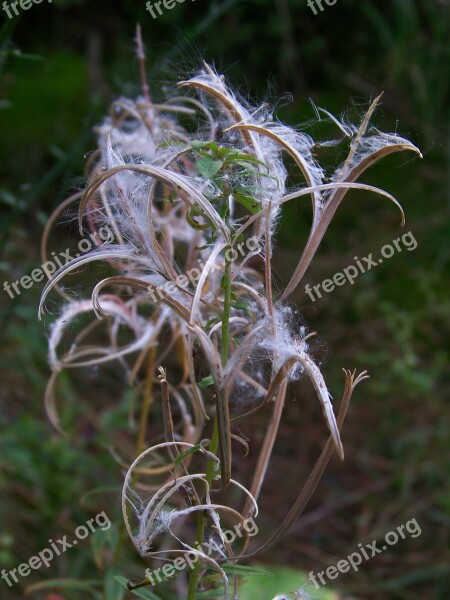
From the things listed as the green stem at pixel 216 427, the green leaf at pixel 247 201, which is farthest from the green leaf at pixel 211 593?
the green leaf at pixel 247 201

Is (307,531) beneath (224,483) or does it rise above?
beneath

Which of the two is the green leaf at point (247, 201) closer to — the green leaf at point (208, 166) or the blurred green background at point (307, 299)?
the green leaf at point (208, 166)

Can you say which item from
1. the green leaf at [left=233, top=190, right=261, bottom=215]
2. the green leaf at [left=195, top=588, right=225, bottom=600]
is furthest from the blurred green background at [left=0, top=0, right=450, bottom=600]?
the green leaf at [left=233, top=190, right=261, bottom=215]

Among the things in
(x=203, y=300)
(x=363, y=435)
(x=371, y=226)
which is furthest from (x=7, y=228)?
(x=371, y=226)

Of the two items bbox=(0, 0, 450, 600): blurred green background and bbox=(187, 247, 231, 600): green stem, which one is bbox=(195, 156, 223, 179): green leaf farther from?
bbox=(0, 0, 450, 600): blurred green background

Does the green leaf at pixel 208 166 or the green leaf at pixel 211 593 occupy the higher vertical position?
the green leaf at pixel 208 166

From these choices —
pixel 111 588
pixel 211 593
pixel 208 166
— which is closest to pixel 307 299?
pixel 111 588

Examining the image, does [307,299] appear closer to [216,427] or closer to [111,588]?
[111,588]

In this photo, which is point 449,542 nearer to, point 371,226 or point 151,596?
point 371,226
